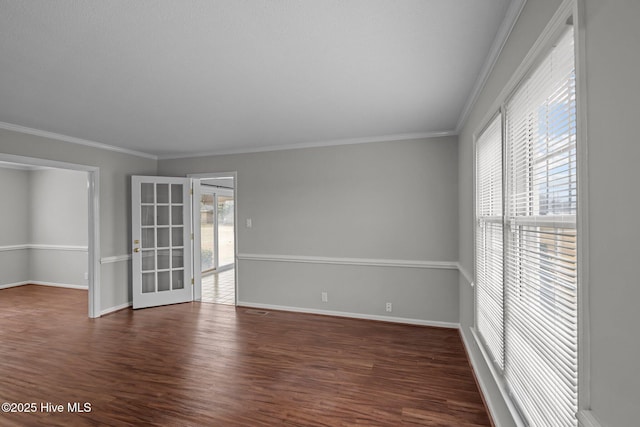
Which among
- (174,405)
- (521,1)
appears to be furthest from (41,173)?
(521,1)

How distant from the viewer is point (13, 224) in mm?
6449

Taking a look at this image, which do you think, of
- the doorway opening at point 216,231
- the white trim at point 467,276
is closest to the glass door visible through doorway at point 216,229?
the doorway opening at point 216,231

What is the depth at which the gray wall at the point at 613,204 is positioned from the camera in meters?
0.73

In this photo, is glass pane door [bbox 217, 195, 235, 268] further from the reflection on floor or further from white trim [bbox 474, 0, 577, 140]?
white trim [bbox 474, 0, 577, 140]

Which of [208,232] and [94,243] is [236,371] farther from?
[208,232]

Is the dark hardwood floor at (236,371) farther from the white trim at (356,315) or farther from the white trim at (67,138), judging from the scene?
the white trim at (67,138)

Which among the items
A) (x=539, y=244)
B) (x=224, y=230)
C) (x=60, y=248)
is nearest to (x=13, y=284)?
(x=60, y=248)

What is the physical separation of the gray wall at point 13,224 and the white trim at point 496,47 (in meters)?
8.29

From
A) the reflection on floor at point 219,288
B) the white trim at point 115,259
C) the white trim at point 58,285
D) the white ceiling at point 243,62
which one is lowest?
the reflection on floor at point 219,288

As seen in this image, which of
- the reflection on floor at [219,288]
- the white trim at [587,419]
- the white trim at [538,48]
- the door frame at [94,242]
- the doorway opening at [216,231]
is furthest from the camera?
the doorway opening at [216,231]

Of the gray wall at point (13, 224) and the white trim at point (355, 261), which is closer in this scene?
the white trim at point (355, 261)

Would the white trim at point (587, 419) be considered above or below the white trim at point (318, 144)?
below

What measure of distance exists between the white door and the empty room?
37mm

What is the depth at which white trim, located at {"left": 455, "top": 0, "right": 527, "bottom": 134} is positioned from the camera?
1553mm
